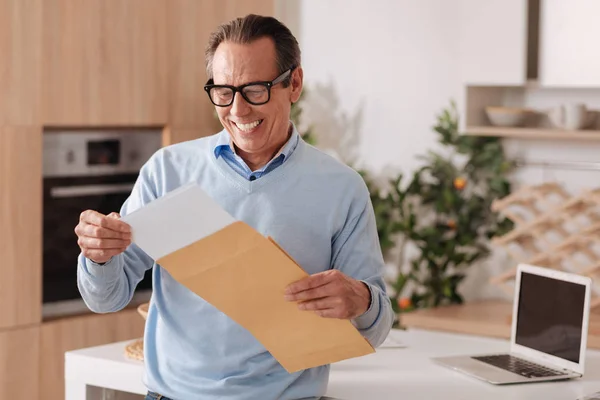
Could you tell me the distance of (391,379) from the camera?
2.24 meters

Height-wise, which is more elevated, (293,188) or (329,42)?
(329,42)

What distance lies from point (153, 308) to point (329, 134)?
270cm

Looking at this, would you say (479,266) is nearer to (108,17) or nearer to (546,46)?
(546,46)

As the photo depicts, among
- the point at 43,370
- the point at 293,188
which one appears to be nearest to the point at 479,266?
the point at 43,370

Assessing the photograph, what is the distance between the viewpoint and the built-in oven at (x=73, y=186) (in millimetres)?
3432

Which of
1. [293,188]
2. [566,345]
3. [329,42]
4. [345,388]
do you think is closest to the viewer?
[293,188]

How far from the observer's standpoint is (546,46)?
137 inches

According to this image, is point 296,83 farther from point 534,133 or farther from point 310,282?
point 534,133

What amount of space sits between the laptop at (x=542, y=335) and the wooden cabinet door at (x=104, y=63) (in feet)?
5.45

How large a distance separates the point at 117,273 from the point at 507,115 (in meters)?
2.28

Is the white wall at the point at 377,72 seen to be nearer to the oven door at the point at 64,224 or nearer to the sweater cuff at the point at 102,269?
the oven door at the point at 64,224

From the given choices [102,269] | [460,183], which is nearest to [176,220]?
[102,269]

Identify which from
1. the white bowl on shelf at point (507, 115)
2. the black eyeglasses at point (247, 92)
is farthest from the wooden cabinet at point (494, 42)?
the black eyeglasses at point (247, 92)

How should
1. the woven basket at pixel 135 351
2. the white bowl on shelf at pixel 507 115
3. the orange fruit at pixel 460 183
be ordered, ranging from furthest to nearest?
the orange fruit at pixel 460 183 → the white bowl on shelf at pixel 507 115 → the woven basket at pixel 135 351
